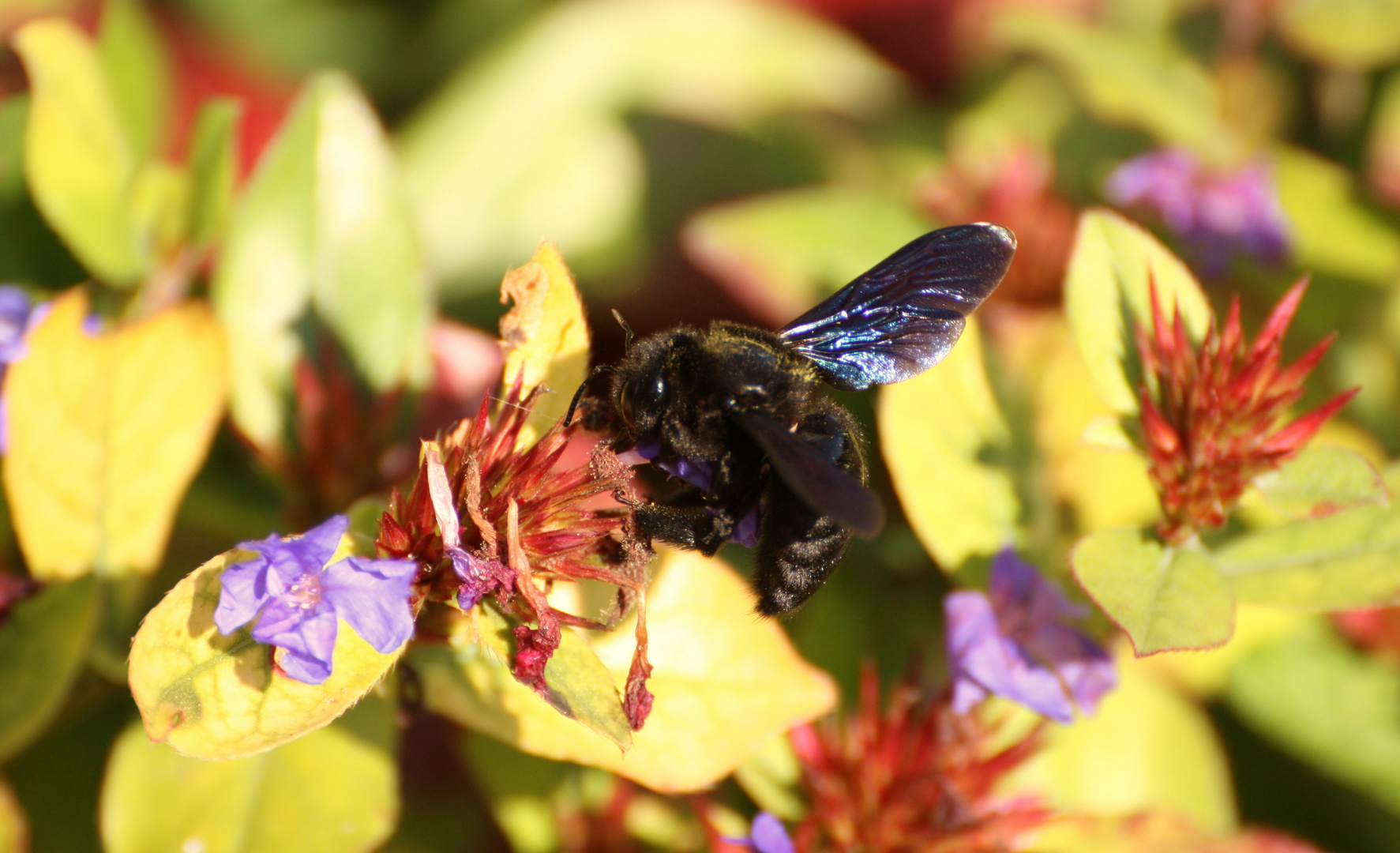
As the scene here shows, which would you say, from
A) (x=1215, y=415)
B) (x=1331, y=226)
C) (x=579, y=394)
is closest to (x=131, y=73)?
(x=579, y=394)

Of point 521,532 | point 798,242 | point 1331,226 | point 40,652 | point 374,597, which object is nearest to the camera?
point 374,597

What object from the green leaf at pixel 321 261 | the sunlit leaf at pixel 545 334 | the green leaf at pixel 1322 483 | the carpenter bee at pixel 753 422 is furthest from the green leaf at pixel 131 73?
the green leaf at pixel 1322 483

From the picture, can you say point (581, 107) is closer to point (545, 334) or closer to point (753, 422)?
point (545, 334)

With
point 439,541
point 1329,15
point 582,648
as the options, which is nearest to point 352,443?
point 439,541

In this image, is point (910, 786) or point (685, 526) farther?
point (910, 786)

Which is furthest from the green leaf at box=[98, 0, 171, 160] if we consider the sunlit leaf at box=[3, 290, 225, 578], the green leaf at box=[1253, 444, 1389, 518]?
the green leaf at box=[1253, 444, 1389, 518]

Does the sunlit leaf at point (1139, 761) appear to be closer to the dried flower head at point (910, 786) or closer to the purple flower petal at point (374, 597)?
the dried flower head at point (910, 786)
